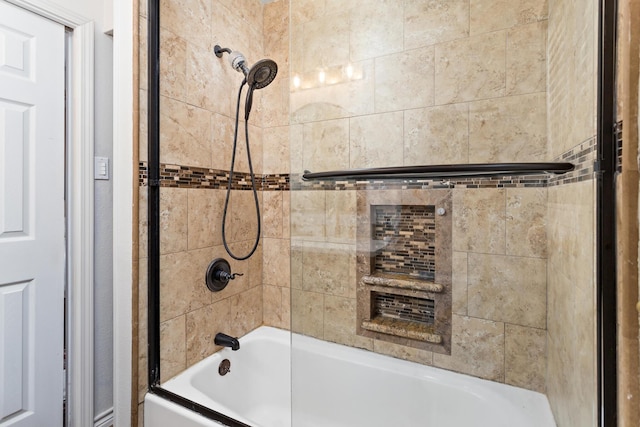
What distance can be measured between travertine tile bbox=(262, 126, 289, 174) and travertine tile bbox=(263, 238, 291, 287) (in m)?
0.45

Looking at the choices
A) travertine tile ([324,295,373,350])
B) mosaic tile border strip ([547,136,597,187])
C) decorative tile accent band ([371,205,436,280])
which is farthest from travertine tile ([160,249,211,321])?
mosaic tile border strip ([547,136,597,187])

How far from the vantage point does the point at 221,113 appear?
1570 mm

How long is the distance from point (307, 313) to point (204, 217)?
0.69 meters

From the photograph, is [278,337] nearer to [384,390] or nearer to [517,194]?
[384,390]

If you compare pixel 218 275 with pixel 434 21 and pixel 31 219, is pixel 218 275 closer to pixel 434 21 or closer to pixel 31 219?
pixel 31 219

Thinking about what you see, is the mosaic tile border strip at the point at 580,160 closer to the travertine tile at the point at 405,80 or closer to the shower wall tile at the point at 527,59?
the shower wall tile at the point at 527,59

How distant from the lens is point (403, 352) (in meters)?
1.33

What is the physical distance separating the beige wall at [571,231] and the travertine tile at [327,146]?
0.79 meters

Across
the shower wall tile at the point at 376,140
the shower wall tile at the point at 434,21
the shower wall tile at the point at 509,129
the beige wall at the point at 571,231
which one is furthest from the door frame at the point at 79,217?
the beige wall at the point at 571,231

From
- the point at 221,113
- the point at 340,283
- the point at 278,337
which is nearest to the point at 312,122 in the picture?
the point at 221,113

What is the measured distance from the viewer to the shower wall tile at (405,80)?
130 cm

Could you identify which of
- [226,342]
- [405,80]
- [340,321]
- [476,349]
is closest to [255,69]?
[405,80]

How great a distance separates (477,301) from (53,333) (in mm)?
1795

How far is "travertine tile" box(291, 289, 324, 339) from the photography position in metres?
1.41
